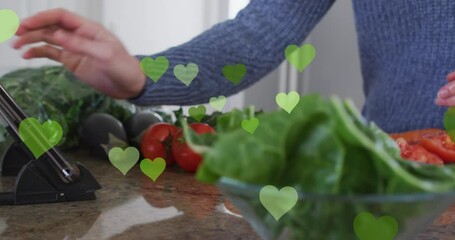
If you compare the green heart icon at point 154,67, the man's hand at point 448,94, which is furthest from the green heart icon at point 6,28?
the man's hand at point 448,94

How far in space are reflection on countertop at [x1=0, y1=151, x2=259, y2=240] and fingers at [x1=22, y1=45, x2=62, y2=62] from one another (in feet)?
0.58

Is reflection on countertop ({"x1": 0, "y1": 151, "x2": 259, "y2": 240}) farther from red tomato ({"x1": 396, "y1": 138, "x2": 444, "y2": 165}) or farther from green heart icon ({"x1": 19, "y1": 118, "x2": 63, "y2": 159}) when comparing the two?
red tomato ({"x1": 396, "y1": 138, "x2": 444, "y2": 165})

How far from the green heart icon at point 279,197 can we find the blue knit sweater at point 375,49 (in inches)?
26.7

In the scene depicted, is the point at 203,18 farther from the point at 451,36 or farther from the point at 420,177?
the point at 420,177

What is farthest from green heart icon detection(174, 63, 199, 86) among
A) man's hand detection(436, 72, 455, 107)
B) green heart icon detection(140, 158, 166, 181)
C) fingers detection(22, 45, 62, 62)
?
man's hand detection(436, 72, 455, 107)

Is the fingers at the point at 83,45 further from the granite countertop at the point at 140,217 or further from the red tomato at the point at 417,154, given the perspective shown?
the red tomato at the point at 417,154

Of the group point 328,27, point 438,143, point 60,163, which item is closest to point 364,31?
point 438,143

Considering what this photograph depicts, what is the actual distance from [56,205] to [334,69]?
1787mm

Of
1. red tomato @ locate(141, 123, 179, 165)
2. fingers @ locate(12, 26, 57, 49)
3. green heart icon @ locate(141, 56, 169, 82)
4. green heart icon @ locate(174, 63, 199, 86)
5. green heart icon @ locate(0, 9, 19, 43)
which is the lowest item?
red tomato @ locate(141, 123, 179, 165)

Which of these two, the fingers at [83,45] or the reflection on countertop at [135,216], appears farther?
the fingers at [83,45]

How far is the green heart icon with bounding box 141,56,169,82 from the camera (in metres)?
0.96

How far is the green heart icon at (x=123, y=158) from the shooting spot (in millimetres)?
1014

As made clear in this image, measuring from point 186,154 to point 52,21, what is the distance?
0.33 meters

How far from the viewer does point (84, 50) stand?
2.74ft
